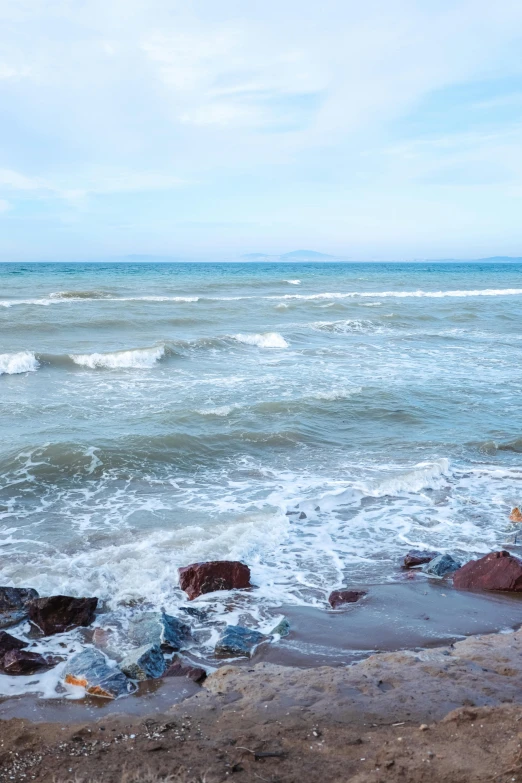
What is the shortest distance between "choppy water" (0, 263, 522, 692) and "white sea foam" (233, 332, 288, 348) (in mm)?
118

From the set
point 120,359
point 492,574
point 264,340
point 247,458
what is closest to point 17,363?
point 120,359

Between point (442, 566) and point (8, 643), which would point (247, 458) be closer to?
point (442, 566)

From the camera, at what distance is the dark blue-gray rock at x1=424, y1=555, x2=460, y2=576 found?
7.44 m

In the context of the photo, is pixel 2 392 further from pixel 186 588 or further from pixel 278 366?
pixel 186 588

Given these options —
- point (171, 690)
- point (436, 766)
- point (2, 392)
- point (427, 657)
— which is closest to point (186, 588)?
point (171, 690)

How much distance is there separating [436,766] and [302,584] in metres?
3.43

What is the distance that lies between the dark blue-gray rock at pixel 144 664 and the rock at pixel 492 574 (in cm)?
346

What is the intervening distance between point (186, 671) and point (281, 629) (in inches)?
42.9

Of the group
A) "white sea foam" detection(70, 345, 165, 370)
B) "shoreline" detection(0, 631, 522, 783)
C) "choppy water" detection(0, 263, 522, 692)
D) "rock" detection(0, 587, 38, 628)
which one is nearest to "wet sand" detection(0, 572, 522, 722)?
"shoreline" detection(0, 631, 522, 783)

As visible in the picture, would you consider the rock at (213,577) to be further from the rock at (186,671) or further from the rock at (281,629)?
the rock at (186,671)

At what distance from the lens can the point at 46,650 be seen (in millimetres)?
5777

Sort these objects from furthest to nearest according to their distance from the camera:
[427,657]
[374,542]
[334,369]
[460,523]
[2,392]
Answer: [334,369] < [2,392] < [460,523] < [374,542] < [427,657]

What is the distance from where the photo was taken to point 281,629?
612 cm

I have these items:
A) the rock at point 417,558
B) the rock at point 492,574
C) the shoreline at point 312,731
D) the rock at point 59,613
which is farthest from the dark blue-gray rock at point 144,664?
the rock at point 492,574
